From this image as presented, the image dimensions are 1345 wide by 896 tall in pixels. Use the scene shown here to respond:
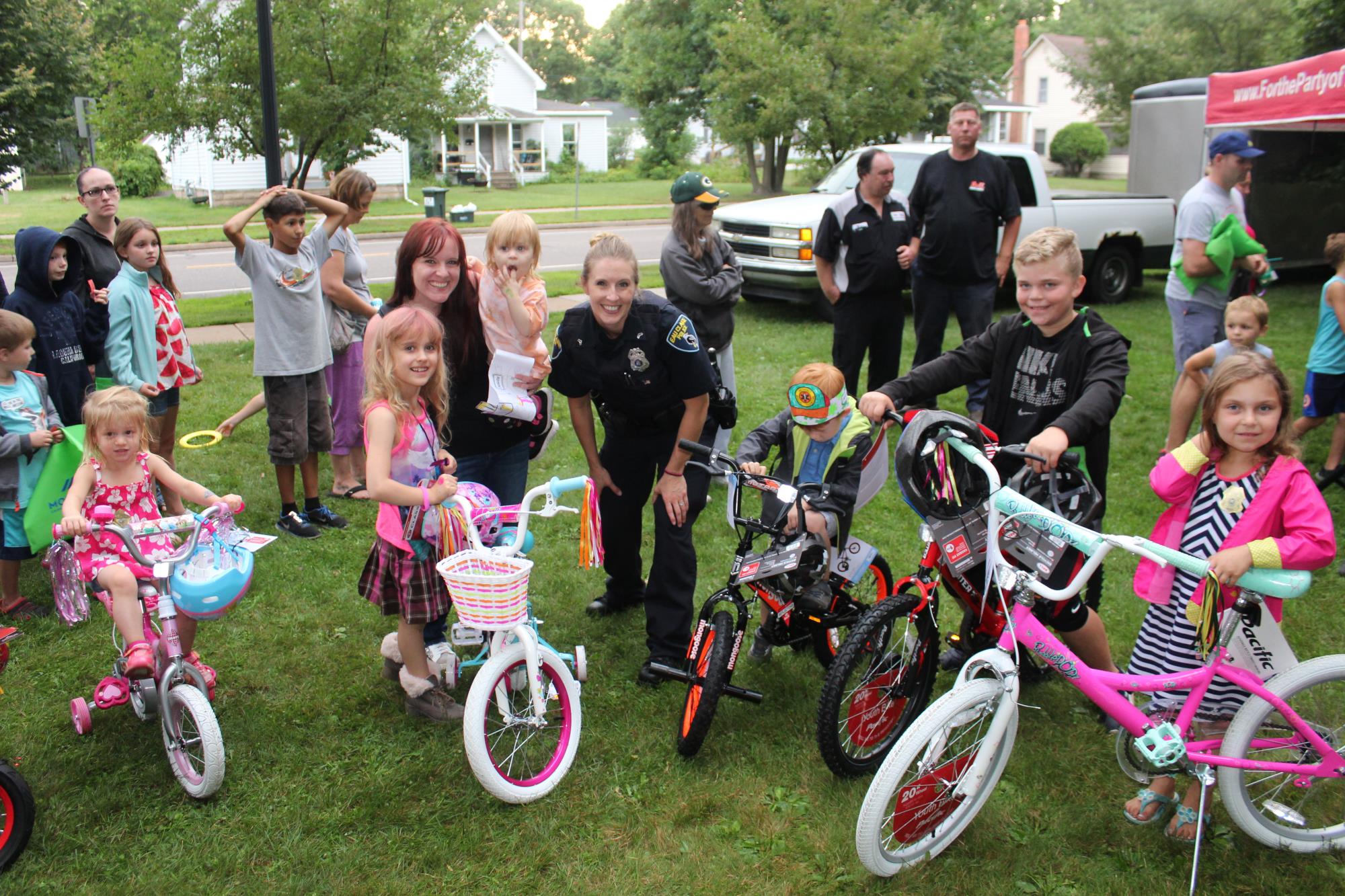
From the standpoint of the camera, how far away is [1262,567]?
2.84 meters

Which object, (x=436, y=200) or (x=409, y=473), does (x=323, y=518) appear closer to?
(x=409, y=473)

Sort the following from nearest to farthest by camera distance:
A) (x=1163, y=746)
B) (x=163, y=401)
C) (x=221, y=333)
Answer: (x=1163, y=746) → (x=163, y=401) → (x=221, y=333)

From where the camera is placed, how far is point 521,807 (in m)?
3.48

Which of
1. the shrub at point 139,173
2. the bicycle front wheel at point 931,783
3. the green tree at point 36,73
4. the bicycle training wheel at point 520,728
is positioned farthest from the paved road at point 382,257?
the shrub at point 139,173

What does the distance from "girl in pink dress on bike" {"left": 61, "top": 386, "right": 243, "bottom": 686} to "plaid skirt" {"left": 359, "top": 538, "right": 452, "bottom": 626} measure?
55cm

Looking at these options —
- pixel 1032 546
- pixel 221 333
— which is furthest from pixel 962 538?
pixel 221 333

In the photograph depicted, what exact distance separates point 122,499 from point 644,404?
204 cm

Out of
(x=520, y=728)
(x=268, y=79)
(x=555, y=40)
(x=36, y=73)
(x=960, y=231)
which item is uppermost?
(x=555, y=40)

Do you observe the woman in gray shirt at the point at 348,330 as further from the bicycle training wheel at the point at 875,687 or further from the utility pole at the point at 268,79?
the bicycle training wheel at the point at 875,687

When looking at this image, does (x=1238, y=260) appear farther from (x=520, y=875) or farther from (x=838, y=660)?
(x=520, y=875)

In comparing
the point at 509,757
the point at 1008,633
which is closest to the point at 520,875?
the point at 509,757

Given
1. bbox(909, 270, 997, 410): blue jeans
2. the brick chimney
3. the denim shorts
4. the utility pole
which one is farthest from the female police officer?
the brick chimney

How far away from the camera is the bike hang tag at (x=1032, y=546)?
309cm

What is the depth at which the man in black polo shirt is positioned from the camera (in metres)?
7.06
